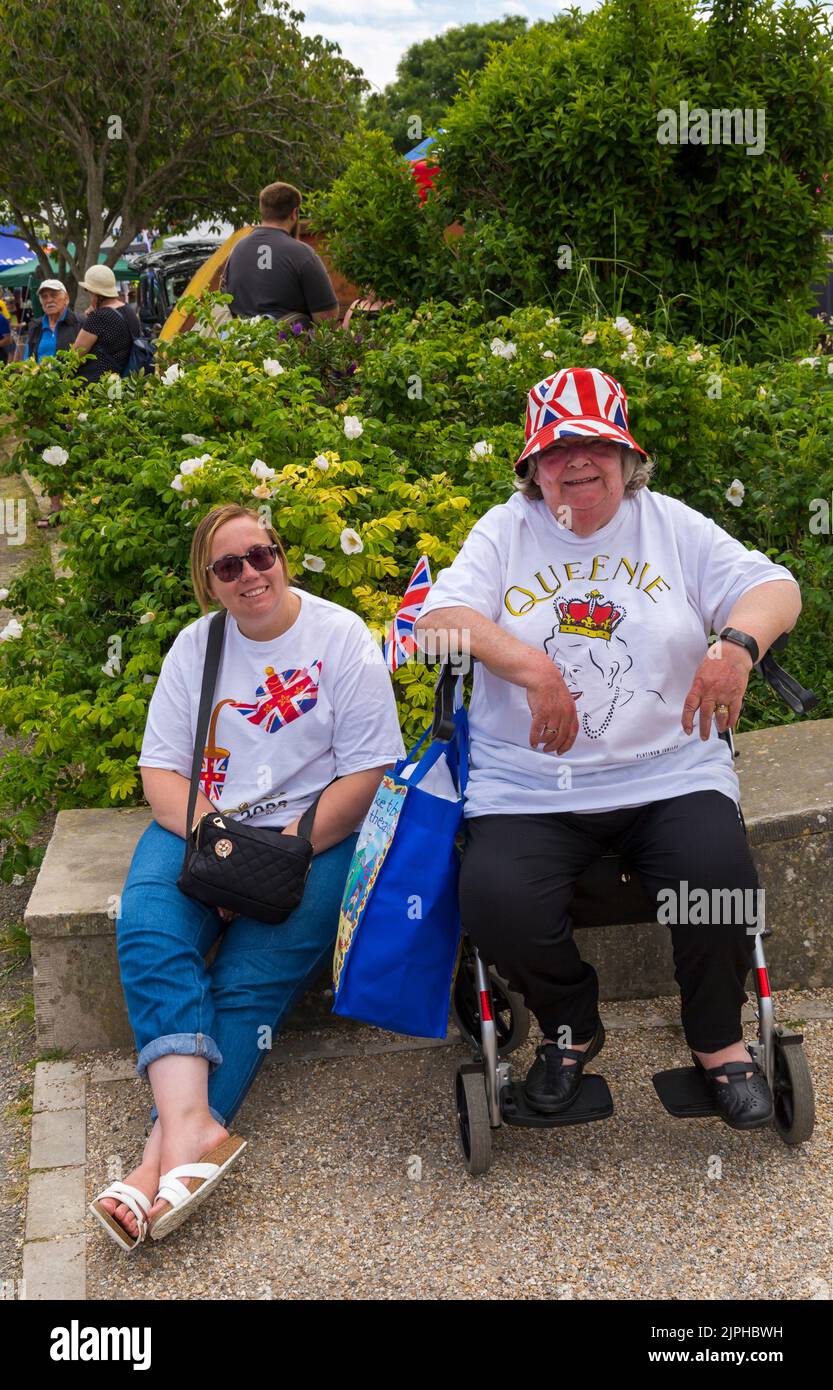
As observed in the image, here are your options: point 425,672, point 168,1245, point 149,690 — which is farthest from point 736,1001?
point 149,690

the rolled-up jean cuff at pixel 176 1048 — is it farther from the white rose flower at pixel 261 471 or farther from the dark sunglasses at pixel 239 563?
the white rose flower at pixel 261 471

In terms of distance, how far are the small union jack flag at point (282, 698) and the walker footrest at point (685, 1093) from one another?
1163 millimetres

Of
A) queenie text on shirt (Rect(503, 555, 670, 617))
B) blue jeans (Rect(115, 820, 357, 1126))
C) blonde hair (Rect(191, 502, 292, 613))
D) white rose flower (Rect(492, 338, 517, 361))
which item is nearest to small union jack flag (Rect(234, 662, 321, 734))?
blonde hair (Rect(191, 502, 292, 613))

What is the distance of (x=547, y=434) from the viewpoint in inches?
122

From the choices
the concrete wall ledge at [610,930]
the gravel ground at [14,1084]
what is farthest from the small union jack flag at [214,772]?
the gravel ground at [14,1084]

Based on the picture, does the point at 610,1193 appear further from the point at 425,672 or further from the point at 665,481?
the point at 665,481

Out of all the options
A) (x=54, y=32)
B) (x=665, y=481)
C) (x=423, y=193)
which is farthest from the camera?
(x=54, y=32)

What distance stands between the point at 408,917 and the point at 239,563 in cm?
90

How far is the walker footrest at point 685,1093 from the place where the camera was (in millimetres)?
2938

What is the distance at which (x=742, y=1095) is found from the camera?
9.50 feet

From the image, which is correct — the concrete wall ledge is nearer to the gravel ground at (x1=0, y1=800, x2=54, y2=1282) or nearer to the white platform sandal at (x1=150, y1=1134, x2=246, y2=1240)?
the gravel ground at (x1=0, y1=800, x2=54, y2=1282)

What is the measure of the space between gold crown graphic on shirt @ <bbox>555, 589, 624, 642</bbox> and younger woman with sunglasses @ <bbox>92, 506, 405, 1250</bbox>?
1.67 feet

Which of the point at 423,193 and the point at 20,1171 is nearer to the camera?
the point at 20,1171
